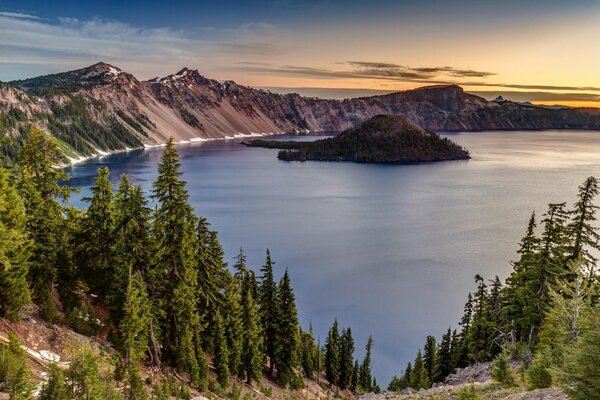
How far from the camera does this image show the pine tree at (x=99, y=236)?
31.8 m

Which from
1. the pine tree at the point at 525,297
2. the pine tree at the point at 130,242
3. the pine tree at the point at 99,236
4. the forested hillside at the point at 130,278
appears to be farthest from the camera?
the pine tree at the point at 525,297

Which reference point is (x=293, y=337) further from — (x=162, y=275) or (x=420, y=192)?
(x=420, y=192)

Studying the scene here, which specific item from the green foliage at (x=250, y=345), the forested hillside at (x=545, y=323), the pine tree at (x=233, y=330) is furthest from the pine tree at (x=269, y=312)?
the forested hillside at (x=545, y=323)

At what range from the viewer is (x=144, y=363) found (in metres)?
28.8

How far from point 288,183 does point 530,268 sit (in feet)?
539

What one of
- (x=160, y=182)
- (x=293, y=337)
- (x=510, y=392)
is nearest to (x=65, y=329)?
(x=160, y=182)

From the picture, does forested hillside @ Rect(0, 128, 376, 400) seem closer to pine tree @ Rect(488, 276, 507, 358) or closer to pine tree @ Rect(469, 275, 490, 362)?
pine tree @ Rect(488, 276, 507, 358)

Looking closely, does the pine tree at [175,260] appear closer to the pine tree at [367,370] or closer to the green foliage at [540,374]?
the green foliage at [540,374]

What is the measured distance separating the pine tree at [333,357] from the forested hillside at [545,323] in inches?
316

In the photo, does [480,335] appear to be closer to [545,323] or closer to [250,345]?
[545,323]

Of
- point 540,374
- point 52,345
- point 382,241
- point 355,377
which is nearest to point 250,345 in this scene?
point 52,345

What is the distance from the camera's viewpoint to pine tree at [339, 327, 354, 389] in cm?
5653

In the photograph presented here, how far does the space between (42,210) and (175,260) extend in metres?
10.2

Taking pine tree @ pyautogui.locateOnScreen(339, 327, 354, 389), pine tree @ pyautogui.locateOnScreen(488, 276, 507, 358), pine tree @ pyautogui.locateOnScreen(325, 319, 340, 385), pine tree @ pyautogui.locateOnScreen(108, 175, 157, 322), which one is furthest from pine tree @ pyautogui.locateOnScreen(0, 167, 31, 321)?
pine tree @ pyautogui.locateOnScreen(339, 327, 354, 389)
